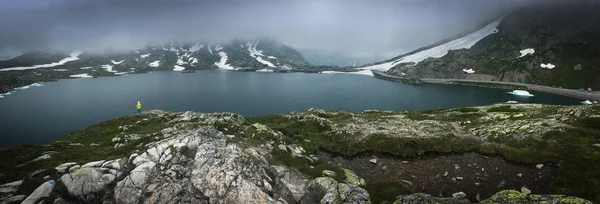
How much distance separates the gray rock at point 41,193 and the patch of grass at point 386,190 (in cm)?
2052

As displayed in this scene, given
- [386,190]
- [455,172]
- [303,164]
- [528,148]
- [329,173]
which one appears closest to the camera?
[386,190]

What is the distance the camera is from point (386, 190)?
20.5 metres

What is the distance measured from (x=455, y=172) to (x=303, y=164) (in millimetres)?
14476

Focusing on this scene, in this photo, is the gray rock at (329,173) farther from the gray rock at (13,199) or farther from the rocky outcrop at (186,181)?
the gray rock at (13,199)

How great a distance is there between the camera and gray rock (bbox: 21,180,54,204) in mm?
16172

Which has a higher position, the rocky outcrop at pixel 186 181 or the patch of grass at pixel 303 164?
the rocky outcrop at pixel 186 181

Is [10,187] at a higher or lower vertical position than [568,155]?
higher

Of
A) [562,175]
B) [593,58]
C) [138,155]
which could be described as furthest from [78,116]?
[593,58]

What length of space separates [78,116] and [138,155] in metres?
95.2

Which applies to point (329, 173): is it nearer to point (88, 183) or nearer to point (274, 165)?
point (274, 165)

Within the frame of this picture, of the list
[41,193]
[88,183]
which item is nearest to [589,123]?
[88,183]

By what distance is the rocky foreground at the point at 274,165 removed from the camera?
18.2 metres

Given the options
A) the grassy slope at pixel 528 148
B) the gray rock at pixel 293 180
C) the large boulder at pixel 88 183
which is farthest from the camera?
the grassy slope at pixel 528 148

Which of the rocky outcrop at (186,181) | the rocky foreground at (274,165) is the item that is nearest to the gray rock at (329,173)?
the rocky foreground at (274,165)
